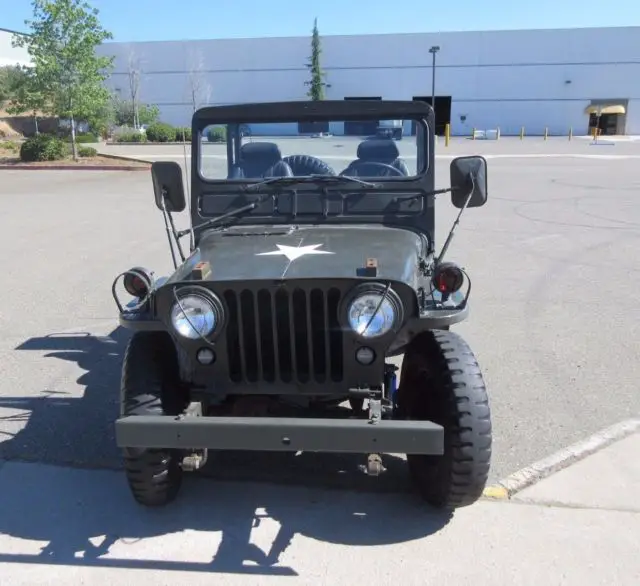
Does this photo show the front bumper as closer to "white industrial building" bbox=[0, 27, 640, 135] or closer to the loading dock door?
"white industrial building" bbox=[0, 27, 640, 135]

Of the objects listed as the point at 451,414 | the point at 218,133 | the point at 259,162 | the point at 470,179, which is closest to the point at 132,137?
the point at 218,133

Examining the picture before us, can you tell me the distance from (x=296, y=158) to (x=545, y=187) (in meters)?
14.0

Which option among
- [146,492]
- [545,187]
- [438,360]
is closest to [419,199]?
[438,360]

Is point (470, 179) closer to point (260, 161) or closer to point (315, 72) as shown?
point (260, 161)

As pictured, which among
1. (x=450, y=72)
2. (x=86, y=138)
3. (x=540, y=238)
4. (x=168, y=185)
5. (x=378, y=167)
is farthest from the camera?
(x=450, y=72)

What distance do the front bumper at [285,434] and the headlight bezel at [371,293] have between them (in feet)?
1.32

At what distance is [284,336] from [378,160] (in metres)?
1.76

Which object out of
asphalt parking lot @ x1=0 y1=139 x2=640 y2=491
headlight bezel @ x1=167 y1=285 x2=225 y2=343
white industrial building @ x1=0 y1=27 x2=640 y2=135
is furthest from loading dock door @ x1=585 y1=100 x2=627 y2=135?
headlight bezel @ x1=167 y1=285 x2=225 y2=343

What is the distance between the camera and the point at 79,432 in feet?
13.6

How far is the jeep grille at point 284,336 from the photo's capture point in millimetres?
2996

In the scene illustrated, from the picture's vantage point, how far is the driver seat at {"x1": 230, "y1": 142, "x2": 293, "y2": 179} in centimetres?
441

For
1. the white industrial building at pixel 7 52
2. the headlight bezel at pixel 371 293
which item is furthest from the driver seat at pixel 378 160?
the white industrial building at pixel 7 52

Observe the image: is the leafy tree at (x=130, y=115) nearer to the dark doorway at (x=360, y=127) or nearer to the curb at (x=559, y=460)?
the dark doorway at (x=360, y=127)

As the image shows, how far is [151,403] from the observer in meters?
3.11
